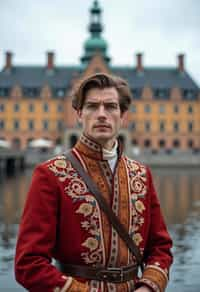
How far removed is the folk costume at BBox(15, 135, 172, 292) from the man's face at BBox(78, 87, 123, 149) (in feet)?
0.22

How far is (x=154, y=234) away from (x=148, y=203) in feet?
0.68

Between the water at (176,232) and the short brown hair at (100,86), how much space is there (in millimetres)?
4948

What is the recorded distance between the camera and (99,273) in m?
2.68

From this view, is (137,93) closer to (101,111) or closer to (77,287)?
(101,111)

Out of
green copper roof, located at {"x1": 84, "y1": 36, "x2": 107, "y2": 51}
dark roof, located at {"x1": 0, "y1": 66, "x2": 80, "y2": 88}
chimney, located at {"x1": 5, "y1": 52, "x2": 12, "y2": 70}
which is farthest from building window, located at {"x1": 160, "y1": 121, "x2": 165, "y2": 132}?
chimney, located at {"x1": 5, "y1": 52, "x2": 12, "y2": 70}

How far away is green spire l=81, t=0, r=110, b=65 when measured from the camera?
69438 millimetres

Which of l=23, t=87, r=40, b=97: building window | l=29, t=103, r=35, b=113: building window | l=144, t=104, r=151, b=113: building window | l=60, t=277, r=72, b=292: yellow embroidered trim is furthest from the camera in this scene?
l=144, t=104, r=151, b=113: building window

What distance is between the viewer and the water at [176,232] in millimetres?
7677

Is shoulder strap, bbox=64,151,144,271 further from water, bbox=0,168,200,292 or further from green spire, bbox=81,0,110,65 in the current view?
green spire, bbox=81,0,110,65

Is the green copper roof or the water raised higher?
the green copper roof

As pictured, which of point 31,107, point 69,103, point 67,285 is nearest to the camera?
point 67,285

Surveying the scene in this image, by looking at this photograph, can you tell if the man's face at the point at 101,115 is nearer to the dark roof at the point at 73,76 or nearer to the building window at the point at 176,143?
the dark roof at the point at 73,76

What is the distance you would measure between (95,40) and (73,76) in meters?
8.61

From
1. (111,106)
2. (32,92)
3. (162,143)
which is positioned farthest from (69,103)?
(111,106)
